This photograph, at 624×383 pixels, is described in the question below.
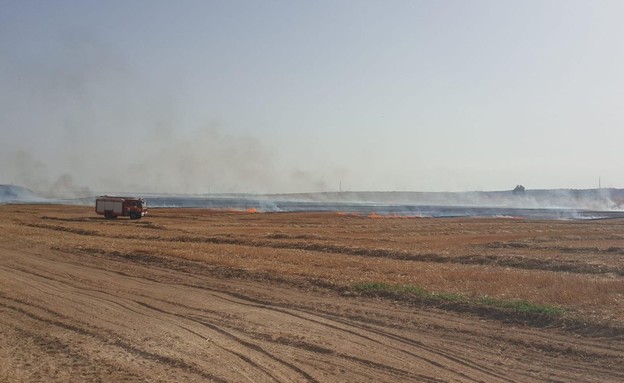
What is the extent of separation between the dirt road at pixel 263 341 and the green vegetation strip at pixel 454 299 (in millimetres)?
1002

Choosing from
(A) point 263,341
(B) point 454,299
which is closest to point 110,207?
(B) point 454,299

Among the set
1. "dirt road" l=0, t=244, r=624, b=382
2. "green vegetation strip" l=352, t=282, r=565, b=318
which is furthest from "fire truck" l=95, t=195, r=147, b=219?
"green vegetation strip" l=352, t=282, r=565, b=318

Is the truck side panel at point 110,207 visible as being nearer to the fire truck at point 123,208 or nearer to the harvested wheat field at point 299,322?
the fire truck at point 123,208

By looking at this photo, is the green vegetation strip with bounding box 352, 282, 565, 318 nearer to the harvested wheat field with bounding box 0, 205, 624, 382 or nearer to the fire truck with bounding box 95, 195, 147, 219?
the harvested wheat field with bounding box 0, 205, 624, 382

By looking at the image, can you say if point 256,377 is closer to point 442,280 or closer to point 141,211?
point 442,280

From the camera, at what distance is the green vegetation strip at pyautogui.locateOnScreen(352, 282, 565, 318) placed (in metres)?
14.6

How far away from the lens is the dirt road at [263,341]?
9859 millimetres

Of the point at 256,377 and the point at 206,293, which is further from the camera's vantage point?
the point at 206,293

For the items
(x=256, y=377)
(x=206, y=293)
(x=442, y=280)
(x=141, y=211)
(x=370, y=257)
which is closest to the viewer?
(x=256, y=377)

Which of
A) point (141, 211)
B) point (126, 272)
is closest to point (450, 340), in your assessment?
point (126, 272)

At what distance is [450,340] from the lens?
1217 centimetres

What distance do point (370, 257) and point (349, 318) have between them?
56.7ft

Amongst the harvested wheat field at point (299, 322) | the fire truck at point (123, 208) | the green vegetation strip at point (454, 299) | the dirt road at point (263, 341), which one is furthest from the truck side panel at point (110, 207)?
the green vegetation strip at point (454, 299)

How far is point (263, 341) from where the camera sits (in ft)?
38.5
